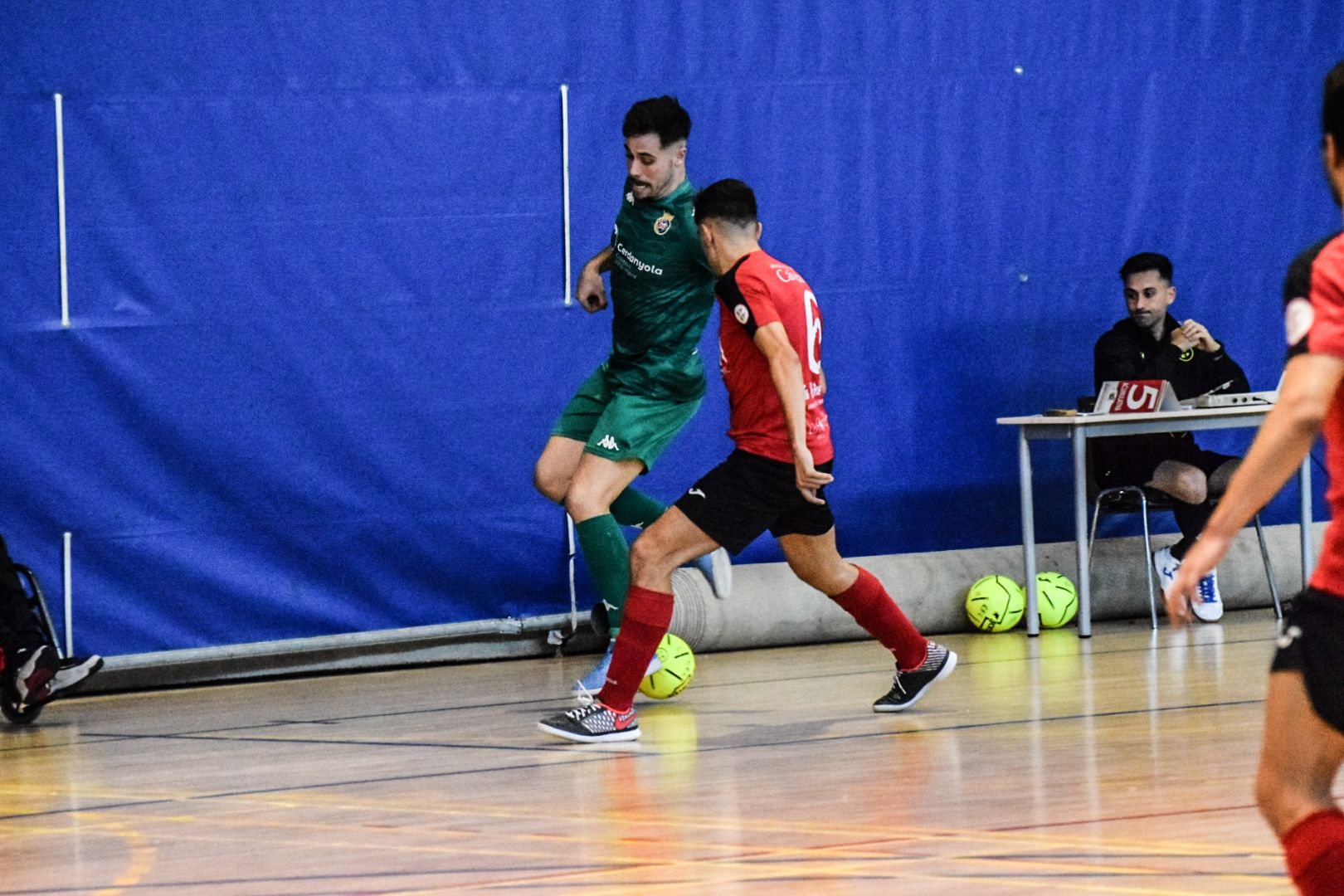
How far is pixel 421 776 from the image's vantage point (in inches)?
202

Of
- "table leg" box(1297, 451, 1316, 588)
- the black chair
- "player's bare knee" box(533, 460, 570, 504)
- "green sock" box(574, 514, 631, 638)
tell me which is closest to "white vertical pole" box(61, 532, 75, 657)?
"player's bare knee" box(533, 460, 570, 504)

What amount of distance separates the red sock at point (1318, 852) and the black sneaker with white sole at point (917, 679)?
345 cm

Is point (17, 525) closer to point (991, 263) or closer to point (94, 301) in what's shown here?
point (94, 301)

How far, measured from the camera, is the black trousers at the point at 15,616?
6543 millimetres

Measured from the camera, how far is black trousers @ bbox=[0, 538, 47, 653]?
21.5 feet

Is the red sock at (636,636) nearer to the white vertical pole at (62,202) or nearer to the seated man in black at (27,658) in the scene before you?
the seated man in black at (27,658)

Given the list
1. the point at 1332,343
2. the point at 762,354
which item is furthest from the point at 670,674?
the point at 1332,343

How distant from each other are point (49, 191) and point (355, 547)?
1.86m

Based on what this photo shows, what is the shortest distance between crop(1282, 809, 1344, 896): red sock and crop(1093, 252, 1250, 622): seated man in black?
629cm

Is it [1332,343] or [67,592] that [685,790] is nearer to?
[1332,343]

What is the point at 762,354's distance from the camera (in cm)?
550

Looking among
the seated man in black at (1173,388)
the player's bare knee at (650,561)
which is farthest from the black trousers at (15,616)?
the seated man in black at (1173,388)

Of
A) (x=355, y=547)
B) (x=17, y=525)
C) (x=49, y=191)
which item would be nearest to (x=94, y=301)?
(x=49, y=191)

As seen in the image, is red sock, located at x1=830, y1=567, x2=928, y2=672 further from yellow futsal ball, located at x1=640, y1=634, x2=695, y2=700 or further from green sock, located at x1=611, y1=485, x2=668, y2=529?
green sock, located at x1=611, y1=485, x2=668, y2=529
